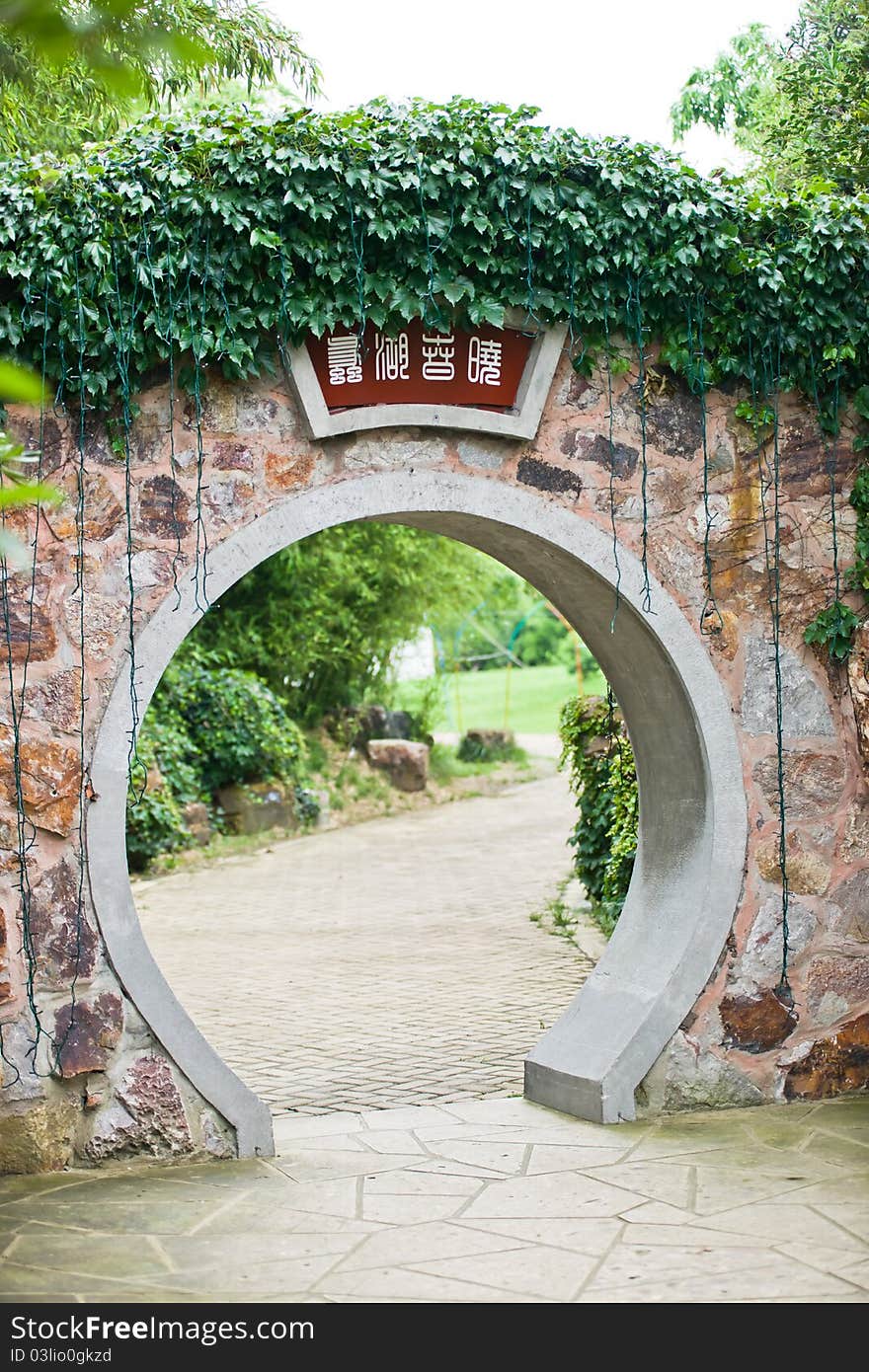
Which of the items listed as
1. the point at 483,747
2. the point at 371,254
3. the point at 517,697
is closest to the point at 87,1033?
the point at 371,254

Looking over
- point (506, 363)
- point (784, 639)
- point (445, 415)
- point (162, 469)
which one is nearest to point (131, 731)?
point (162, 469)

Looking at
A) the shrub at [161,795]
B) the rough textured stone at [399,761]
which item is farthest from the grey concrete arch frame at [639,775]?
the rough textured stone at [399,761]

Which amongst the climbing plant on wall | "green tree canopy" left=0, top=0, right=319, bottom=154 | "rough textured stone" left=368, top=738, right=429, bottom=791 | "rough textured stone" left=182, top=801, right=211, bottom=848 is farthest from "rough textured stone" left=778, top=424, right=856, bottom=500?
"rough textured stone" left=368, top=738, right=429, bottom=791

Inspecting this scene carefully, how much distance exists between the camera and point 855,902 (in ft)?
15.0

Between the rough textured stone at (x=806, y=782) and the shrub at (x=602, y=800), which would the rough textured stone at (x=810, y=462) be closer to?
the rough textured stone at (x=806, y=782)

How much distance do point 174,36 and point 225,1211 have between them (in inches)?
121

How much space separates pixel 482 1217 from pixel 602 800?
3.97m

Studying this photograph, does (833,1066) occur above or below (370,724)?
below

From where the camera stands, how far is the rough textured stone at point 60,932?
3.86 metres

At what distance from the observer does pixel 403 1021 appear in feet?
20.3

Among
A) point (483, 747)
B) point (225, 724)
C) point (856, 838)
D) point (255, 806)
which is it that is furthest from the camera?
point (483, 747)

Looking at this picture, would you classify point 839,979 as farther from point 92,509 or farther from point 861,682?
point 92,509

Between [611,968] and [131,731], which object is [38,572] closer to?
[131,731]

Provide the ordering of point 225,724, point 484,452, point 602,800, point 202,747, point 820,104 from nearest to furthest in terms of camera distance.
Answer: point 484,452 → point 820,104 → point 602,800 → point 202,747 → point 225,724
